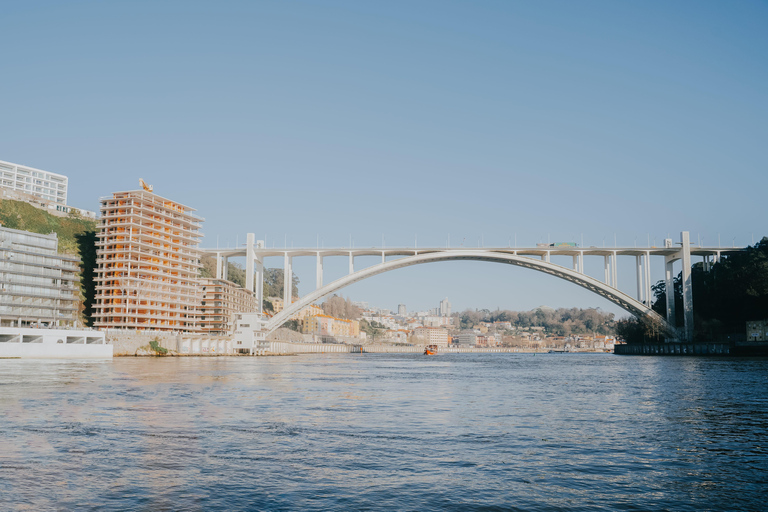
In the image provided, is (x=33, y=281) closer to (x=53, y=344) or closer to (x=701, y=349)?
(x=53, y=344)

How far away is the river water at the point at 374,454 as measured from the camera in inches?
343

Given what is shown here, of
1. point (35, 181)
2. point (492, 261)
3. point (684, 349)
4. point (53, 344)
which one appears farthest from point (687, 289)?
point (35, 181)

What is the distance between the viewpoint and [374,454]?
11.8 m

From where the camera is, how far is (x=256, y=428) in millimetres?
14953

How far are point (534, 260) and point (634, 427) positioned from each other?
72677mm

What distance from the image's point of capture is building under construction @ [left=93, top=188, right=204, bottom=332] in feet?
256

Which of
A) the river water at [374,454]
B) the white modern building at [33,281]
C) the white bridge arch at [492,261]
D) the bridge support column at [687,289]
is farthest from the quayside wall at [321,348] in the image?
the river water at [374,454]

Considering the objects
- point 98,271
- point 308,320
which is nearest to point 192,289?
point 98,271

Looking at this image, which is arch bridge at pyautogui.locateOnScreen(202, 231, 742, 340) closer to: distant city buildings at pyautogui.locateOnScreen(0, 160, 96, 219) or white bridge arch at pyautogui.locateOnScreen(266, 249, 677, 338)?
white bridge arch at pyautogui.locateOnScreen(266, 249, 677, 338)

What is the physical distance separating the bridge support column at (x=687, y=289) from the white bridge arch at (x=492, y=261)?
1.93 meters

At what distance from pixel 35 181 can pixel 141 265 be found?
221 ft

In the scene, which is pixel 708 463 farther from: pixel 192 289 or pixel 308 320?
pixel 308 320

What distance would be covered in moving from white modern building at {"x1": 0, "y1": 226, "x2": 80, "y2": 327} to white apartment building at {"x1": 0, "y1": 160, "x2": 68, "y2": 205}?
181 ft

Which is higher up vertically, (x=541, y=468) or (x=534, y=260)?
(x=534, y=260)
